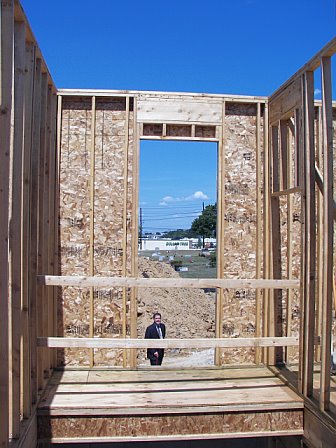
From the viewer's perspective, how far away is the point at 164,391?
548cm

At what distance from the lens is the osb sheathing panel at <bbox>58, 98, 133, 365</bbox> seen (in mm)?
6582

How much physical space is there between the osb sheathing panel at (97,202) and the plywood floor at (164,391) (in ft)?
2.79

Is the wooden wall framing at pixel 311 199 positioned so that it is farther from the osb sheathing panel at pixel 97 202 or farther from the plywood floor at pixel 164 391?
the osb sheathing panel at pixel 97 202

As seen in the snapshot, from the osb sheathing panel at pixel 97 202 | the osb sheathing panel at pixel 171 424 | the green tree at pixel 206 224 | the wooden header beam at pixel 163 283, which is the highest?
the green tree at pixel 206 224

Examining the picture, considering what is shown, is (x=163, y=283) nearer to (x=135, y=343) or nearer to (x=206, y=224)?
(x=135, y=343)

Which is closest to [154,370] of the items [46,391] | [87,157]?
[46,391]

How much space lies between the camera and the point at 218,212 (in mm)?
6727

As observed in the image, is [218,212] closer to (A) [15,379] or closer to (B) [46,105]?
(B) [46,105]

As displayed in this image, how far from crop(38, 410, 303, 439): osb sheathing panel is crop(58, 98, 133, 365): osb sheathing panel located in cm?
172

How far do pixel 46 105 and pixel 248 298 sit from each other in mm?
3709

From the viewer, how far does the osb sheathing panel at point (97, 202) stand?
6.58m

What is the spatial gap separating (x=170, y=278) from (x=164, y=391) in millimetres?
1646

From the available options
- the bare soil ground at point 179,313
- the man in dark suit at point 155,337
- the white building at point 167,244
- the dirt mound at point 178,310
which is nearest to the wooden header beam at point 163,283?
the man in dark suit at point 155,337

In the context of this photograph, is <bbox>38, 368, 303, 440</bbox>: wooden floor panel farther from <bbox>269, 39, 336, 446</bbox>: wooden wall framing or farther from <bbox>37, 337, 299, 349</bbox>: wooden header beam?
<bbox>37, 337, 299, 349</bbox>: wooden header beam
